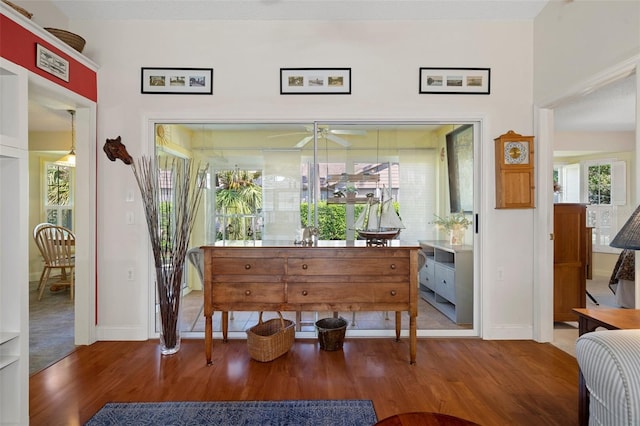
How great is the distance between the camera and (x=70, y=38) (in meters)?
3.04

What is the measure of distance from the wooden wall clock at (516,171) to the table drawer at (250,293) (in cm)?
222

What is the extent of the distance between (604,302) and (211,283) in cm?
520

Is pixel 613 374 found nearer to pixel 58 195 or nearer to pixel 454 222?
pixel 454 222

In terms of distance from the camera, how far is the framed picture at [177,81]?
134 inches

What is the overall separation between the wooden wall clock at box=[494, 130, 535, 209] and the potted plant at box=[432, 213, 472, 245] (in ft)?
1.33

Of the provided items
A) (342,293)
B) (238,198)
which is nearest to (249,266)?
(342,293)

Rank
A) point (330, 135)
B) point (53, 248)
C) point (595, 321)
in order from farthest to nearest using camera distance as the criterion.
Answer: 1. point (53, 248)
2. point (330, 135)
3. point (595, 321)

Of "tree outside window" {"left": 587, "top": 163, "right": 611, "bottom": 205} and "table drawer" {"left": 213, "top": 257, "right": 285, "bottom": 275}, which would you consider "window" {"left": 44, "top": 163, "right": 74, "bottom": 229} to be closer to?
"table drawer" {"left": 213, "top": 257, "right": 285, "bottom": 275}

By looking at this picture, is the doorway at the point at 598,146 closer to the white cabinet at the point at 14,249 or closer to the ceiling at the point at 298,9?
the ceiling at the point at 298,9

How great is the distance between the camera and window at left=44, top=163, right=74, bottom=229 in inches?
263

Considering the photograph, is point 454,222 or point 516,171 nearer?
point 516,171

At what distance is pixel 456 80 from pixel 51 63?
3.46 m

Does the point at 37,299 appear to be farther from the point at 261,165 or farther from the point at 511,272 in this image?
the point at 511,272

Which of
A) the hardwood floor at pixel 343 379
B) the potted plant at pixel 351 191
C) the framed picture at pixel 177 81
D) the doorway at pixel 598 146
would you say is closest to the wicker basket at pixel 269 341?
the hardwood floor at pixel 343 379
